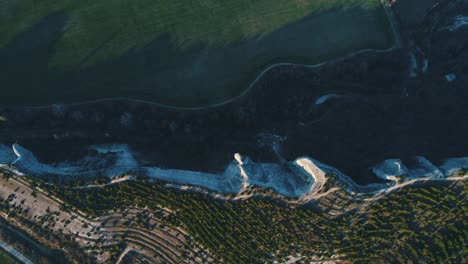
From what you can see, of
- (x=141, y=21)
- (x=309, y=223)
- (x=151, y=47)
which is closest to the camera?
(x=309, y=223)

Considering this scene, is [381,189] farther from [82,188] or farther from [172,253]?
[82,188]

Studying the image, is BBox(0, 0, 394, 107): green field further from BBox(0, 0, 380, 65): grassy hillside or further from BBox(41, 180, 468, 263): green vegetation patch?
BBox(41, 180, 468, 263): green vegetation patch

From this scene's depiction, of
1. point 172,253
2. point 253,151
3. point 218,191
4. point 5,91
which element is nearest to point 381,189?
point 253,151

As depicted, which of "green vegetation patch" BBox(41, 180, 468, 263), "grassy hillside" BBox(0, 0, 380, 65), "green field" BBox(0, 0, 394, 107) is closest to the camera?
"green vegetation patch" BBox(41, 180, 468, 263)

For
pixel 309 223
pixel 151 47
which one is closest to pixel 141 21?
pixel 151 47

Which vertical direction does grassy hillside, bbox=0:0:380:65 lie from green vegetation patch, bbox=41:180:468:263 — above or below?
above

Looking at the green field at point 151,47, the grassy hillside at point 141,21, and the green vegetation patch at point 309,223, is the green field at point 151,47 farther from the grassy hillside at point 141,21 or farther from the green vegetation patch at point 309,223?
the green vegetation patch at point 309,223

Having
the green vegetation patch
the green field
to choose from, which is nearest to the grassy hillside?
the green field

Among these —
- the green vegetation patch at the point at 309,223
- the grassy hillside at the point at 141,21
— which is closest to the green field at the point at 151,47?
the grassy hillside at the point at 141,21

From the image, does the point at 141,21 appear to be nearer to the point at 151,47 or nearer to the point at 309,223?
the point at 151,47
